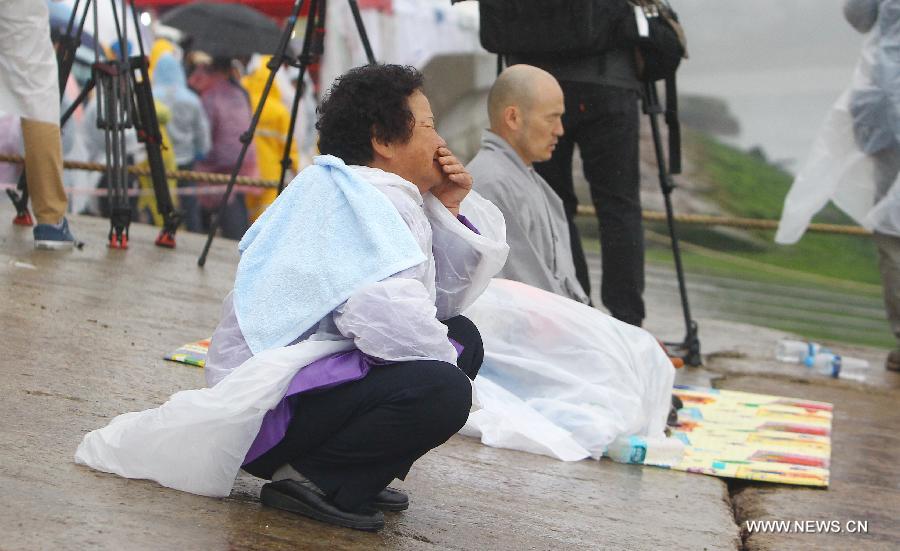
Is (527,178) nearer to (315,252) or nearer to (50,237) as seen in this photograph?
(315,252)

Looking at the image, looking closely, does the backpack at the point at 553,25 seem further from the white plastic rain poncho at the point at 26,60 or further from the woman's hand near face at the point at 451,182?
the woman's hand near face at the point at 451,182

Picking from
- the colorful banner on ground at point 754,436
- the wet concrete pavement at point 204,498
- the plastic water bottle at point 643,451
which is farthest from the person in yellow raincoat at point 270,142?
the plastic water bottle at point 643,451

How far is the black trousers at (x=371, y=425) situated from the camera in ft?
7.66

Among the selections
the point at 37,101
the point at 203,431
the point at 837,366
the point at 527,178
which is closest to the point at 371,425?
the point at 203,431

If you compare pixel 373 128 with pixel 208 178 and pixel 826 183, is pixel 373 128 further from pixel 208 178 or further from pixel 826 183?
pixel 208 178

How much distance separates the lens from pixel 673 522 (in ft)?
9.81

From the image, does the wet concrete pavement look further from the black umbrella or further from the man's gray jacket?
the black umbrella

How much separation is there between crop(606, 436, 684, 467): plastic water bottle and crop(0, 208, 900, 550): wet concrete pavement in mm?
54

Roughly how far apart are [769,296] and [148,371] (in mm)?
5378

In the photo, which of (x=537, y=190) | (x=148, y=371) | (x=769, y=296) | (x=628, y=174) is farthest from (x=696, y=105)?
(x=148, y=371)

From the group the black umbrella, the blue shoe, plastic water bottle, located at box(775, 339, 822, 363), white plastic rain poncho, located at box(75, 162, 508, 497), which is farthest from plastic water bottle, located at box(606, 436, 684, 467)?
the black umbrella

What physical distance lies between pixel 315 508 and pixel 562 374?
4.96 ft

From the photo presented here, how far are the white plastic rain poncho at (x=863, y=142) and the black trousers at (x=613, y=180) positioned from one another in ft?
4.74

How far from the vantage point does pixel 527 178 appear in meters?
4.33
